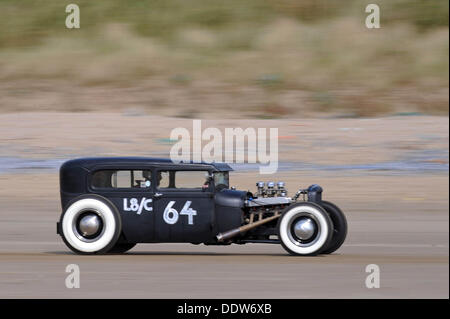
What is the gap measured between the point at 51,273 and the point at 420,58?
18709mm

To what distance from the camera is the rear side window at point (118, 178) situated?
9.62 metres

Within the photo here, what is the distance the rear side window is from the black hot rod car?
10 mm

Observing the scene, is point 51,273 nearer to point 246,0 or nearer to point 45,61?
point 45,61

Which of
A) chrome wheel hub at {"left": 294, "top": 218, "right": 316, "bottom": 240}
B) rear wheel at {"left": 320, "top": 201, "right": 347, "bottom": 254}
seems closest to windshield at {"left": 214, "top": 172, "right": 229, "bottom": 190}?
chrome wheel hub at {"left": 294, "top": 218, "right": 316, "bottom": 240}

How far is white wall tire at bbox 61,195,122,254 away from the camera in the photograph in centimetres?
934

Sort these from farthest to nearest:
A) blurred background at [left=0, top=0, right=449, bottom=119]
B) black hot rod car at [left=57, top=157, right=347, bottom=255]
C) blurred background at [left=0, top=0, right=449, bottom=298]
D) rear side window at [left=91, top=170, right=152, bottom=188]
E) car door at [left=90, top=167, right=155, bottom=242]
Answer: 1. blurred background at [left=0, top=0, right=449, bottom=119]
2. rear side window at [left=91, top=170, right=152, bottom=188]
3. car door at [left=90, top=167, right=155, bottom=242]
4. black hot rod car at [left=57, top=157, right=347, bottom=255]
5. blurred background at [left=0, top=0, right=449, bottom=298]

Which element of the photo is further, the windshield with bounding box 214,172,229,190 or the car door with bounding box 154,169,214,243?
the windshield with bounding box 214,172,229,190

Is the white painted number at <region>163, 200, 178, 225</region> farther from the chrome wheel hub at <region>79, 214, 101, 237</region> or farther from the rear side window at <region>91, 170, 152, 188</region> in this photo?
the chrome wheel hub at <region>79, 214, 101, 237</region>

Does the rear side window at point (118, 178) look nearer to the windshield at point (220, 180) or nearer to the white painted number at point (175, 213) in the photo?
the white painted number at point (175, 213)

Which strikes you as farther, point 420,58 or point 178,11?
point 178,11

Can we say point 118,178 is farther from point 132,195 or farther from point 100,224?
point 100,224

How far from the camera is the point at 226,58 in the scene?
25875mm

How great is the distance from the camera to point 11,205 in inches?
563

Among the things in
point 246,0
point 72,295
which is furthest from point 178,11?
point 72,295
